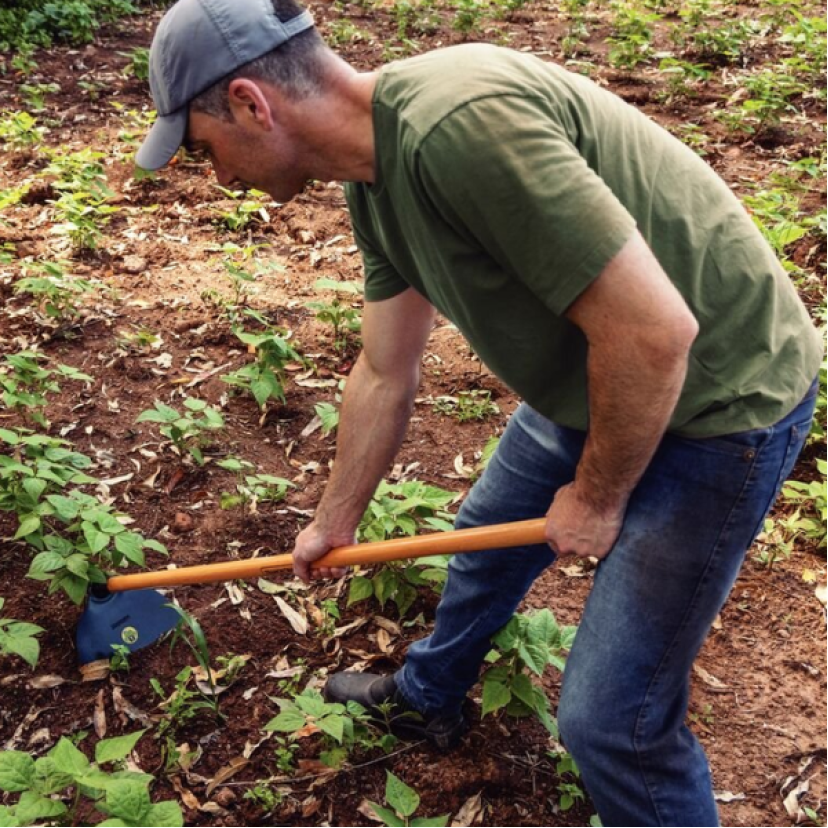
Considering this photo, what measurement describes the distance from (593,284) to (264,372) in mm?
2404

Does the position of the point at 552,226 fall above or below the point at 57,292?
above

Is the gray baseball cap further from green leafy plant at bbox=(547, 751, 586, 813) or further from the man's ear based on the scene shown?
green leafy plant at bbox=(547, 751, 586, 813)

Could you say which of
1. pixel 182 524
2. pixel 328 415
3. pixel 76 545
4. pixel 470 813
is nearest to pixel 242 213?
pixel 328 415

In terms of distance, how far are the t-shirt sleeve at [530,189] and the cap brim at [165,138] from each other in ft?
1.91

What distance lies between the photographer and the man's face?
5.88ft

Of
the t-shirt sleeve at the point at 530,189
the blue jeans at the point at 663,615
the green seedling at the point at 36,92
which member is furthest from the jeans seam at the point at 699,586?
the green seedling at the point at 36,92

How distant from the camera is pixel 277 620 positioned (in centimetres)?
311

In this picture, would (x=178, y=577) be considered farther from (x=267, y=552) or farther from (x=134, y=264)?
(x=134, y=264)

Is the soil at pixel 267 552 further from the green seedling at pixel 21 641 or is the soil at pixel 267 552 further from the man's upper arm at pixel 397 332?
the man's upper arm at pixel 397 332

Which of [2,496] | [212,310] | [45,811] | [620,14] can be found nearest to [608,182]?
[45,811]

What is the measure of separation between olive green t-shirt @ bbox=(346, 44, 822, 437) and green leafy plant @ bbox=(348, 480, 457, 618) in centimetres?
110

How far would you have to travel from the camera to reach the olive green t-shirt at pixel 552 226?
150 centimetres

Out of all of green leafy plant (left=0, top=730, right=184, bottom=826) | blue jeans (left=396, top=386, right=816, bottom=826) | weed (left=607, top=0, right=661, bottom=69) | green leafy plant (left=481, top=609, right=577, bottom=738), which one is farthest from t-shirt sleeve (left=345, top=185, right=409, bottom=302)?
weed (left=607, top=0, right=661, bottom=69)

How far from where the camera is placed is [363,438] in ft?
7.86
